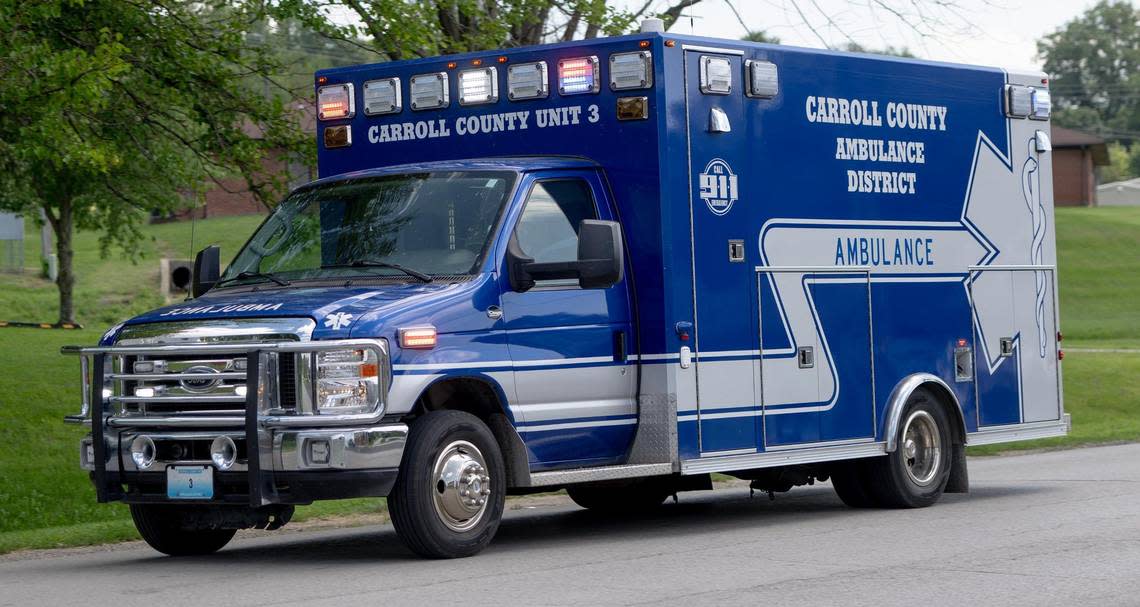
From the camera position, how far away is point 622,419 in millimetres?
10297

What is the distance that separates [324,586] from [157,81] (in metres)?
9.19

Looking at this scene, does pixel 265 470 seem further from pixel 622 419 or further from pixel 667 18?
pixel 667 18

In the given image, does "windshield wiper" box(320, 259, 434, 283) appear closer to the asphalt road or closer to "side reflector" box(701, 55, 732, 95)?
the asphalt road

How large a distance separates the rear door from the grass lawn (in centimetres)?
387

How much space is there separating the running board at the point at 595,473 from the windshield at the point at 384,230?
1.33 metres

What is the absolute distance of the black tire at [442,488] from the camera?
29.5 ft

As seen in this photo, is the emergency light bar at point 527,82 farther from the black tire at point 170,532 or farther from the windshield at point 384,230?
the black tire at point 170,532

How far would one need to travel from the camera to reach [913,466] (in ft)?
40.5

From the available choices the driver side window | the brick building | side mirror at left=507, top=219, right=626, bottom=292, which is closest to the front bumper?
side mirror at left=507, top=219, right=626, bottom=292

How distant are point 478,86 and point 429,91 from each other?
0.39m

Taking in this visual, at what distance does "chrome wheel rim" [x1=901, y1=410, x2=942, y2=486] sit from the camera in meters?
12.3

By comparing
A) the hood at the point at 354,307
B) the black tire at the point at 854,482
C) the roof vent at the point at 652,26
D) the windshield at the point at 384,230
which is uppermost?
the roof vent at the point at 652,26

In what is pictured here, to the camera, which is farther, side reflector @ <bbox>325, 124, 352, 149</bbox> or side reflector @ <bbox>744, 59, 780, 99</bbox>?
side reflector @ <bbox>325, 124, 352, 149</bbox>

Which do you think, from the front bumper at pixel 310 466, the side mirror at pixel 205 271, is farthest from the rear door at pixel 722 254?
the side mirror at pixel 205 271
